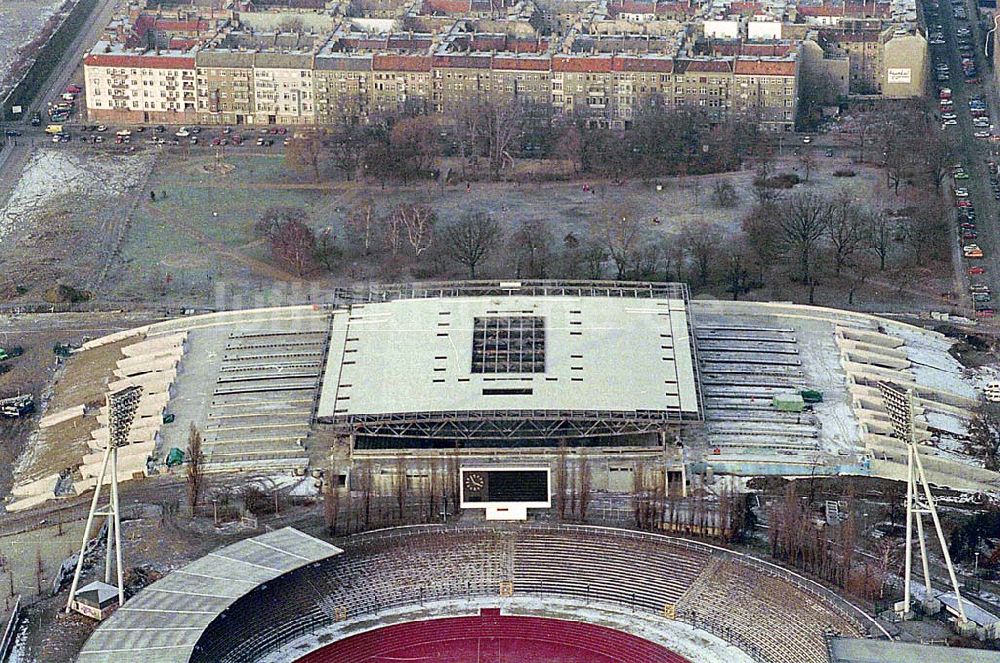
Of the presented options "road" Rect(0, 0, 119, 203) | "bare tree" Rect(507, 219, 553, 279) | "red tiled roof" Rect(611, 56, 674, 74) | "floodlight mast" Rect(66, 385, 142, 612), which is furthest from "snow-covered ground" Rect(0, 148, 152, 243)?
"floodlight mast" Rect(66, 385, 142, 612)

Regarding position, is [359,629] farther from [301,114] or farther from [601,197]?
[301,114]

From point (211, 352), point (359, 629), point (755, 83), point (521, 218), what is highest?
point (755, 83)

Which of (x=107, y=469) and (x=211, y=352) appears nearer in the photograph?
(x=107, y=469)

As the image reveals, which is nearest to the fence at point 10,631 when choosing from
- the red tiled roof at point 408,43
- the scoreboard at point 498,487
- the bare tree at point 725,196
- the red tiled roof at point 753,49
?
the scoreboard at point 498,487

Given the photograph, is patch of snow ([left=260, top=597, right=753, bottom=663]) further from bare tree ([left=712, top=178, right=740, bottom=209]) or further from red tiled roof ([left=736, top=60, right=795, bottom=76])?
red tiled roof ([left=736, top=60, right=795, bottom=76])

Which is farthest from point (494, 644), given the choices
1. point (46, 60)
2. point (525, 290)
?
point (46, 60)

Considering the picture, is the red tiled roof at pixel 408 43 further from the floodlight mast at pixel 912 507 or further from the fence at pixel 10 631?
the fence at pixel 10 631

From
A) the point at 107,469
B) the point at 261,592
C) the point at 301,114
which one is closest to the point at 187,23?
the point at 301,114
